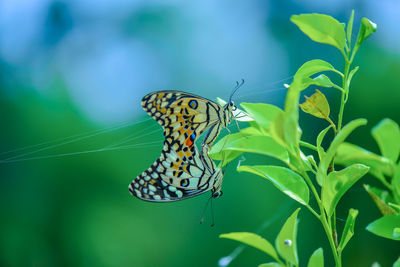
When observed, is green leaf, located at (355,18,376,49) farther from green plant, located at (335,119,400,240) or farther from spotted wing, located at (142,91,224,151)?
spotted wing, located at (142,91,224,151)

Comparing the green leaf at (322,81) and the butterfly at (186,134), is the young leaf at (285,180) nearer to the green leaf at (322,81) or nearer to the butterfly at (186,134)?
the green leaf at (322,81)

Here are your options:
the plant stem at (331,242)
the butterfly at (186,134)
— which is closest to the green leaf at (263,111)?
the plant stem at (331,242)

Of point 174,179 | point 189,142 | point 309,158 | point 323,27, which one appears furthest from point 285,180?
point 174,179

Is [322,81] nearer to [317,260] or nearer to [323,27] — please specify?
[323,27]

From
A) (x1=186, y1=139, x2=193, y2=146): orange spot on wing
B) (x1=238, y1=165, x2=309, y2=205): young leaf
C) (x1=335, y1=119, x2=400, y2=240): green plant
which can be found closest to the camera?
(x1=335, y1=119, x2=400, y2=240): green plant

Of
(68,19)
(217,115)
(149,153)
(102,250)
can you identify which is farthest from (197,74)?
(217,115)

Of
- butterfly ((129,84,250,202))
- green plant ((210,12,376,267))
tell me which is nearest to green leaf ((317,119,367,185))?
green plant ((210,12,376,267))
